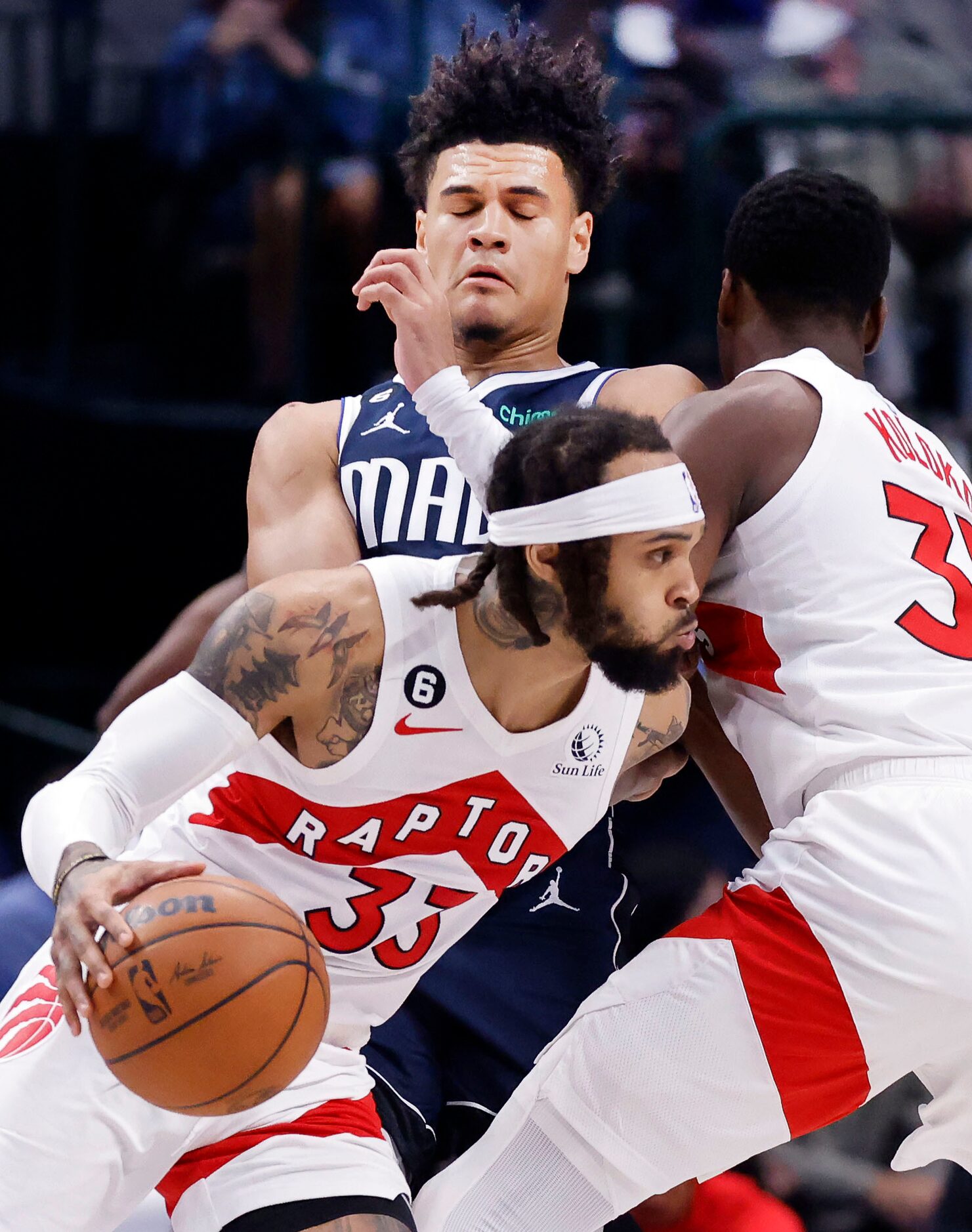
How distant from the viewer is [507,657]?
2861 millimetres

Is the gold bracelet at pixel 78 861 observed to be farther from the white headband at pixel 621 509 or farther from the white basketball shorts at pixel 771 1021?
the white basketball shorts at pixel 771 1021

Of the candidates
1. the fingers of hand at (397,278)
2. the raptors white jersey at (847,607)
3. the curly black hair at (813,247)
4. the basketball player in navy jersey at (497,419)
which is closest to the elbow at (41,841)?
the basketball player in navy jersey at (497,419)

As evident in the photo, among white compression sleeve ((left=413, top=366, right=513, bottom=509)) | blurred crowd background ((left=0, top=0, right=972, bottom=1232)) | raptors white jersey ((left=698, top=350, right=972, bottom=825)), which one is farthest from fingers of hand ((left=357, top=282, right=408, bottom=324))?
blurred crowd background ((left=0, top=0, right=972, bottom=1232))

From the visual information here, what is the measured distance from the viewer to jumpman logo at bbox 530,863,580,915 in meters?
3.79

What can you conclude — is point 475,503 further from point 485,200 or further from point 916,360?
point 916,360

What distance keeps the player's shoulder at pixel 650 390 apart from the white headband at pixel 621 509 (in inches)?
23.0

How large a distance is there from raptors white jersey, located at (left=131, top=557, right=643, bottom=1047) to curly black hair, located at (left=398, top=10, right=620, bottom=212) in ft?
4.13

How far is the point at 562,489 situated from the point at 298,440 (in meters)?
0.97

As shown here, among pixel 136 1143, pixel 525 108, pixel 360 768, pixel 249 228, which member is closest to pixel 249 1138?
pixel 136 1143

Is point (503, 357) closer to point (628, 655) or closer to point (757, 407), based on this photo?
point (757, 407)

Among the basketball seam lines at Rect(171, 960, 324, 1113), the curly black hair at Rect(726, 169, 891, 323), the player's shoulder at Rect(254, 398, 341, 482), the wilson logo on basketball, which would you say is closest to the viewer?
the basketball seam lines at Rect(171, 960, 324, 1113)

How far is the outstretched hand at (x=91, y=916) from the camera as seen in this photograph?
7.84ft

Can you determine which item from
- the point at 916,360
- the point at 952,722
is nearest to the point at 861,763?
the point at 952,722

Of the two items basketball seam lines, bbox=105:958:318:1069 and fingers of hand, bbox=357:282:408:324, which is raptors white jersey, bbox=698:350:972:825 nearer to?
fingers of hand, bbox=357:282:408:324
